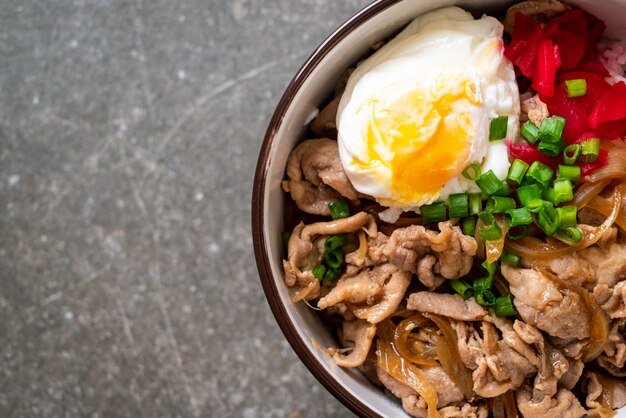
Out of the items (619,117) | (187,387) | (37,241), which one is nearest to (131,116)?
(37,241)

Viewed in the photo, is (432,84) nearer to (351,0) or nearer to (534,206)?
(534,206)

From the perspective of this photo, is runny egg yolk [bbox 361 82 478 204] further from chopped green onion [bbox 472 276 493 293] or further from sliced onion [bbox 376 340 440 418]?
sliced onion [bbox 376 340 440 418]

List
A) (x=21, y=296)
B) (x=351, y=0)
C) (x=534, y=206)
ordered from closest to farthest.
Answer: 1. (x=534, y=206)
2. (x=351, y=0)
3. (x=21, y=296)

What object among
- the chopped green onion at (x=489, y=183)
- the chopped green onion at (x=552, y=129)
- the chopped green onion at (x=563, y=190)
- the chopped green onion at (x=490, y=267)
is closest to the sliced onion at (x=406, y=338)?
the chopped green onion at (x=490, y=267)

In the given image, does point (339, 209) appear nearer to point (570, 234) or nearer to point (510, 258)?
point (510, 258)

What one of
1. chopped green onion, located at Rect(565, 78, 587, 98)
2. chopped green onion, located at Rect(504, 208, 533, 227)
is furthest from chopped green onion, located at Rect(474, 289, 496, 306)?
chopped green onion, located at Rect(565, 78, 587, 98)

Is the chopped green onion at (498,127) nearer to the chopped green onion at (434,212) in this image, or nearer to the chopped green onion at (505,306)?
the chopped green onion at (434,212)
